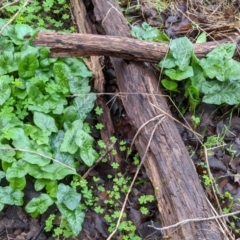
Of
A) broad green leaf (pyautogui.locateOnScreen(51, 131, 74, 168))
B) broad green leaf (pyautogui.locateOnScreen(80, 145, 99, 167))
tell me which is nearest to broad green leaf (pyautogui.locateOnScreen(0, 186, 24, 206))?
broad green leaf (pyautogui.locateOnScreen(51, 131, 74, 168))

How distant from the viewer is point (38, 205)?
283 cm

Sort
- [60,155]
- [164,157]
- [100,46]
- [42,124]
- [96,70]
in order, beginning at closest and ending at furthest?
[164,157]
[60,155]
[42,124]
[100,46]
[96,70]

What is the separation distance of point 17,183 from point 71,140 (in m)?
0.48

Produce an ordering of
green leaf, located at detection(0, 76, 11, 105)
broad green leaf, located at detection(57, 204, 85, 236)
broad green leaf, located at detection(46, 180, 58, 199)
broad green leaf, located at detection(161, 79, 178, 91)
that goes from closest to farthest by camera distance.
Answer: broad green leaf, located at detection(57, 204, 85, 236), broad green leaf, located at detection(46, 180, 58, 199), green leaf, located at detection(0, 76, 11, 105), broad green leaf, located at detection(161, 79, 178, 91)

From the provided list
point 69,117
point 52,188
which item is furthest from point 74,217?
point 69,117

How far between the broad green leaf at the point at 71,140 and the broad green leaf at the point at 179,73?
0.81 metres

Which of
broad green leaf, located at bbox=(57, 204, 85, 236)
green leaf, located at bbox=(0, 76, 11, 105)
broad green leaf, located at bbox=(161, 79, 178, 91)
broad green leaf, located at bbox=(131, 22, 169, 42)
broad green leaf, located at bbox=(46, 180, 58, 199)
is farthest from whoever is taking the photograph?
broad green leaf, located at bbox=(131, 22, 169, 42)

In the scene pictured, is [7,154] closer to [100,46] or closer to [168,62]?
[100,46]

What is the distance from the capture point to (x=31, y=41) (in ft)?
11.1

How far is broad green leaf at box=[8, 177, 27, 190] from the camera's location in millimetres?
2838

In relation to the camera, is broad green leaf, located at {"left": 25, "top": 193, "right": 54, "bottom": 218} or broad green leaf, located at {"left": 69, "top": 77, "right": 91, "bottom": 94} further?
broad green leaf, located at {"left": 69, "top": 77, "right": 91, "bottom": 94}

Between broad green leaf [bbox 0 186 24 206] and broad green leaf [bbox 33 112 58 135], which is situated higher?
broad green leaf [bbox 33 112 58 135]

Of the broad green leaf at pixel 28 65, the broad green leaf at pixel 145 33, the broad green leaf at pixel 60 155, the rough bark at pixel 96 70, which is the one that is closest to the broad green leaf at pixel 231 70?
the broad green leaf at pixel 145 33

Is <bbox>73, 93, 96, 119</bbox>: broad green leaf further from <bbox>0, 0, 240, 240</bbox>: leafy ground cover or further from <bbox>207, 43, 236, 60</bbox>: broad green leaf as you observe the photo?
<bbox>207, 43, 236, 60</bbox>: broad green leaf
